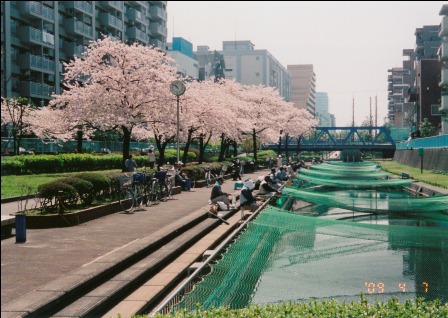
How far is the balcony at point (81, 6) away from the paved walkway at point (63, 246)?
4847cm

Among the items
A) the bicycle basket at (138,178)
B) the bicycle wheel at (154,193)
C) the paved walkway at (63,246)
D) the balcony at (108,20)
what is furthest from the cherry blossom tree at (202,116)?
the balcony at (108,20)

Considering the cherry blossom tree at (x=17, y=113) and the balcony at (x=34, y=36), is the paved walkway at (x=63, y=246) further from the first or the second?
the balcony at (x=34, y=36)

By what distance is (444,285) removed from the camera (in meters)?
12.2

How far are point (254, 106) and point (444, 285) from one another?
60.8 meters

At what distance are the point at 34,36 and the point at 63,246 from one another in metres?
45.8

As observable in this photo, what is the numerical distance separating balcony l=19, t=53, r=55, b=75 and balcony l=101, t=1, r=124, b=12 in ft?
64.4

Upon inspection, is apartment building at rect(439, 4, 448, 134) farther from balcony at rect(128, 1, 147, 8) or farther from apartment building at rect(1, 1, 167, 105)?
balcony at rect(128, 1, 147, 8)

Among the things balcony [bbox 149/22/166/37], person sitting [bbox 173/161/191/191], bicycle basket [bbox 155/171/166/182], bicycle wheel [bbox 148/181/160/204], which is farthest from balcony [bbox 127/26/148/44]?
bicycle wheel [bbox 148/181/160/204]

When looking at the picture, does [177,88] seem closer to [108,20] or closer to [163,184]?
[163,184]

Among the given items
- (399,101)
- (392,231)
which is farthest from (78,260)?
(399,101)

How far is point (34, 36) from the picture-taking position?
2099 inches

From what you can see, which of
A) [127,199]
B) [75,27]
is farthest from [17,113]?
[127,199]

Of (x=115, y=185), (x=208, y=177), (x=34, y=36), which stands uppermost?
(x=34, y=36)

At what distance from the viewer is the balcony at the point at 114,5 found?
73875 millimetres
